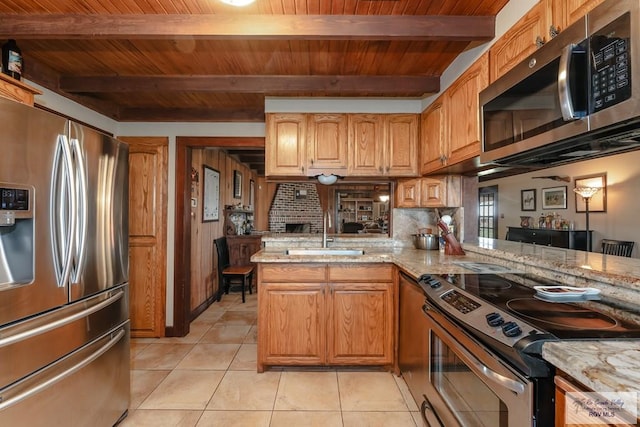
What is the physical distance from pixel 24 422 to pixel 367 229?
3220 mm

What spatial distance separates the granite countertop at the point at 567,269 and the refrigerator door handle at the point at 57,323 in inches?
38.3

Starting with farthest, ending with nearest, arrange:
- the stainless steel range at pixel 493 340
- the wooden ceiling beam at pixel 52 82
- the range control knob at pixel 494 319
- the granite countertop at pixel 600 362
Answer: the wooden ceiling beam at pixel 52 82, the range control knob at pixel 494 319, the stainless steel range at pixel 493 340, the granite countertop at pixel 600 362

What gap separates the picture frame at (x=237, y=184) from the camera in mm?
5492

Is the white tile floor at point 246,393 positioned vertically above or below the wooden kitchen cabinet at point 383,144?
below

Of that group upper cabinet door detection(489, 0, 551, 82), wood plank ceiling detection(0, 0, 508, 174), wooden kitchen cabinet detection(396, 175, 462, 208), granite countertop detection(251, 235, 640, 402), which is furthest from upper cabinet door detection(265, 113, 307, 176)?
upper cabinet door detection(489, 0, 551, 82)

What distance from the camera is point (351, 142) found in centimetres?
283

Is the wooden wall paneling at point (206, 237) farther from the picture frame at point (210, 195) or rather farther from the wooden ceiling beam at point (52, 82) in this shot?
the wooden ceiling beam at point (52, 82)

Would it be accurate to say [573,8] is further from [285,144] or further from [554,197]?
[285,144]

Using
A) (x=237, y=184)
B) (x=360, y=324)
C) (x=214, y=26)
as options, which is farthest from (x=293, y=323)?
(x=237, y=184)

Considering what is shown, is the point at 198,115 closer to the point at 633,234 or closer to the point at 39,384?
the point at 39,384

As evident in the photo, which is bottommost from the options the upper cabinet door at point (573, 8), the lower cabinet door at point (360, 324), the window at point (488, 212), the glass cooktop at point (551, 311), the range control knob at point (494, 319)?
the lower cabinet door at point (360, 324)

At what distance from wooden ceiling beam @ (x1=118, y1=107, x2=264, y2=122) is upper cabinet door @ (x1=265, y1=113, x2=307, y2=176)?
520mm

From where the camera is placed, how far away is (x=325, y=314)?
240cm

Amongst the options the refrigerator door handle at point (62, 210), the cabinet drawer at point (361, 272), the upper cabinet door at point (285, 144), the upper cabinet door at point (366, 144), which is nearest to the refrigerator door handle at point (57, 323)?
the refrigerator door handle at point (62, 210)
